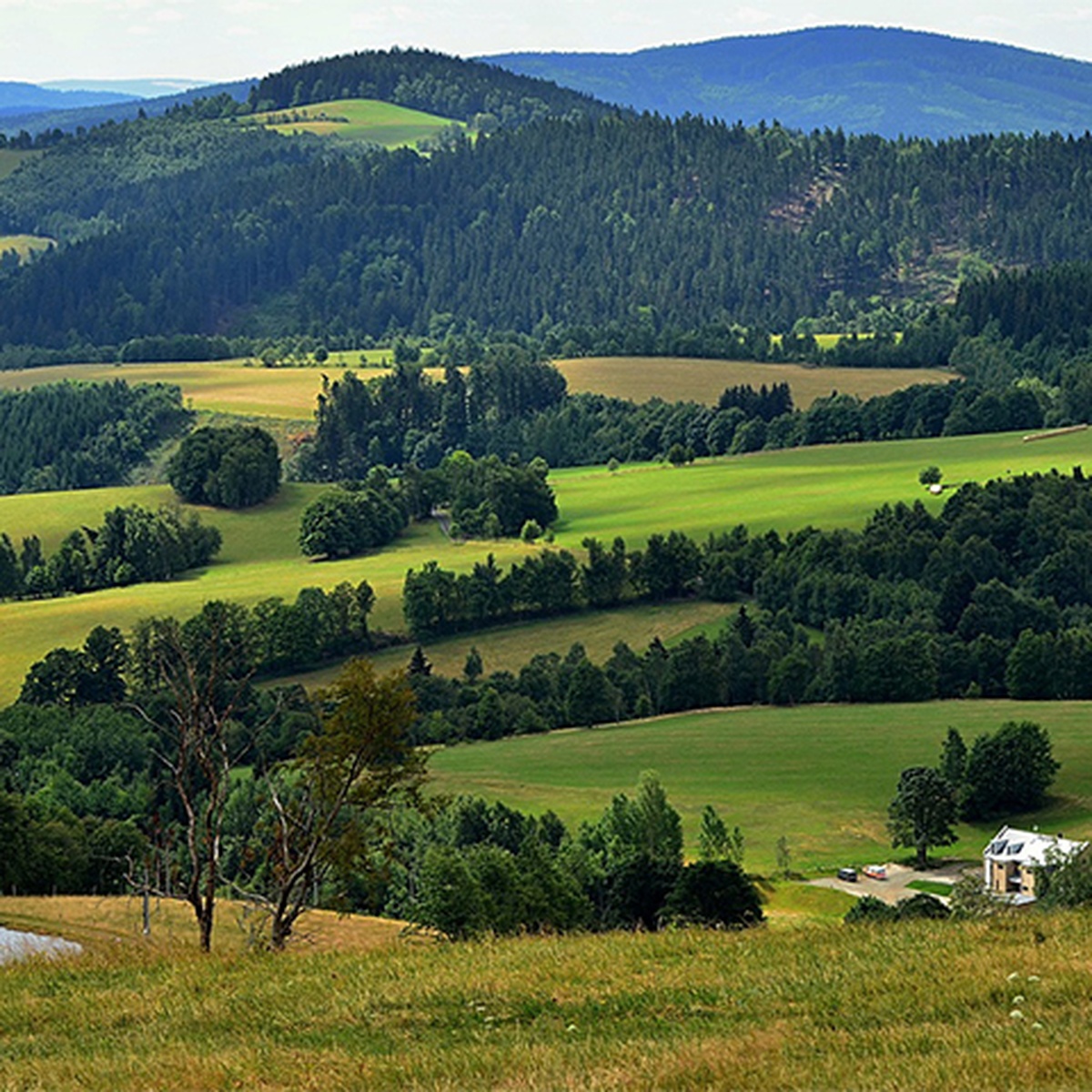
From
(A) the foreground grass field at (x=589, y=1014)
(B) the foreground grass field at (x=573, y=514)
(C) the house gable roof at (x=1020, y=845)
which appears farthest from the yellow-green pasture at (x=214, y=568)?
(A) the foreground grass field at (x=589, y=1014)

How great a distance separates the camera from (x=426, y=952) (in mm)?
25688

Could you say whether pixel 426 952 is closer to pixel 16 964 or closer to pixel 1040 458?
pixel 16 964

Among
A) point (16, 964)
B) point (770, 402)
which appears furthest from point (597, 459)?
point (16, 964)

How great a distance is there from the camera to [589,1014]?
2075cm

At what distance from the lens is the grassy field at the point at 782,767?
73.9 meters

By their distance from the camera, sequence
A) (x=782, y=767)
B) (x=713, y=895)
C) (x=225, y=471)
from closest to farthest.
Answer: (x=713, y=895), (x=782, y=767), (x=225, y=471)

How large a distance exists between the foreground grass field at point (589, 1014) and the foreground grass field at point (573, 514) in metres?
81.9

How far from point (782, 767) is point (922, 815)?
1156 centimetres

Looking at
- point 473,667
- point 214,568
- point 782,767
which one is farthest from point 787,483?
point 782,767

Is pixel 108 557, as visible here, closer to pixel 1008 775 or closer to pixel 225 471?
pixel 225 471

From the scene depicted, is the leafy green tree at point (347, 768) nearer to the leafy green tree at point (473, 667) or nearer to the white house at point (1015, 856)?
the white house at point (1015, 856)

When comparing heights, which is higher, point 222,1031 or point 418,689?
point 222,1031

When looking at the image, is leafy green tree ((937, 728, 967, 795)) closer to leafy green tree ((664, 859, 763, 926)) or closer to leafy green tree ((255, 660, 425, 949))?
leafy green tree ((664, 859, 763, 926))

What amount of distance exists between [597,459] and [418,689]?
9868 centimetres
